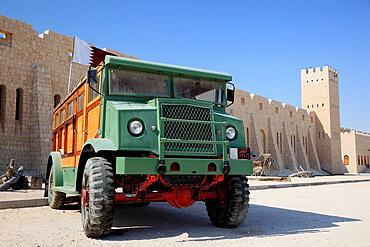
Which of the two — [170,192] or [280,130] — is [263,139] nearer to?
[280,130]

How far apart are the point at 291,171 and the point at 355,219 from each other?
3630cm

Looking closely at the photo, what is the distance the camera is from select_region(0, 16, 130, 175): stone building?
59.1 ft

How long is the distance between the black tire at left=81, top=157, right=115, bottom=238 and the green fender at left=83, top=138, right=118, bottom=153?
0.81 ft

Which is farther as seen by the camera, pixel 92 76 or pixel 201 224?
pixel 201 224

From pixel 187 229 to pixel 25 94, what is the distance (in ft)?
50.8

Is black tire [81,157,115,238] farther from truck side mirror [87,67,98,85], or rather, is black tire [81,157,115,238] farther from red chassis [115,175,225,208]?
truck side mirror [87,67,98,85]

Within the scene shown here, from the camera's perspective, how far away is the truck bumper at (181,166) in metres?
5.03

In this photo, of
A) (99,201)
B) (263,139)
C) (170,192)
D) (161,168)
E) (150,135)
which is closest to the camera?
(99,201)

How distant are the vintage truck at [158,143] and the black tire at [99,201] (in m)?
0.01

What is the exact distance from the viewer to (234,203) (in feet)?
19.9

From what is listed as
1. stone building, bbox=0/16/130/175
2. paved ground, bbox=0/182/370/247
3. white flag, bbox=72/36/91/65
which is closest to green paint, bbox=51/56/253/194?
paved ground, bbox=0/182/370/247

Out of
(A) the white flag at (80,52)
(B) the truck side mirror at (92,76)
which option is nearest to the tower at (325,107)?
(A) the white flag at (80,52)

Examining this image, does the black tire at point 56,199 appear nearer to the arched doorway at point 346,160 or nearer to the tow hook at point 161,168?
the tow hook at point 161,168

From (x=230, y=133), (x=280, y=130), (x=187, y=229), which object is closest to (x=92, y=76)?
(x=230, y=133)
